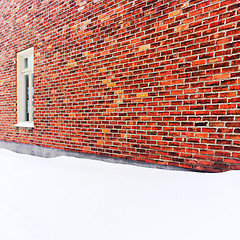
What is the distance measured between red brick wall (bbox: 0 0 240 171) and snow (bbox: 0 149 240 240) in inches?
16.6

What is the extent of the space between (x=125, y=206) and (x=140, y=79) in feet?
6.26

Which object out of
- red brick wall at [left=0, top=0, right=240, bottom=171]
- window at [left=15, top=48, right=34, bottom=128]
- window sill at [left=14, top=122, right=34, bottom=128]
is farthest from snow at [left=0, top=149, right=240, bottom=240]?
window at [left=15, top=48, right=34, bottom=128]

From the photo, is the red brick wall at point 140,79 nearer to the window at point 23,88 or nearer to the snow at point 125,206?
the snow at point 125,206

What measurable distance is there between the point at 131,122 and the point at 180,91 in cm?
96

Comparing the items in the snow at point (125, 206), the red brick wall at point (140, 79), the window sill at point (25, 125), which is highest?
the red brick wall at point (140, 79)

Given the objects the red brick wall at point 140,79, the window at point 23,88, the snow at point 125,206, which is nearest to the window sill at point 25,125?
the window at point 23,88

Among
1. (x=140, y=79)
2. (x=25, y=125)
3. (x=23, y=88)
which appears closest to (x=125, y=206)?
(x=140, y=79)

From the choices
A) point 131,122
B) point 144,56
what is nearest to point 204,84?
point 144,56

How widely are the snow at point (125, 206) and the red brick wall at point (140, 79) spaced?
42 centimetres

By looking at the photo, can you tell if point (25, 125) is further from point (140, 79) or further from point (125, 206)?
point (125, 206)

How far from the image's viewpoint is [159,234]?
1508mm

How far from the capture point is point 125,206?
1.95m

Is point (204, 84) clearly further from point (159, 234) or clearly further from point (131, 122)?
point (159, 234)

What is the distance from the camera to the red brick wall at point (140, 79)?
2219 millimetres
